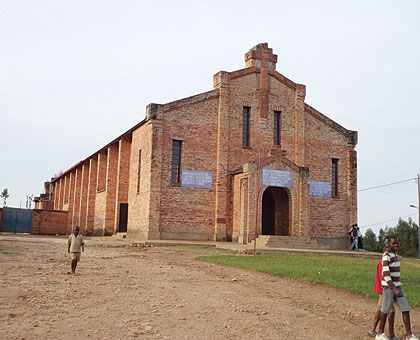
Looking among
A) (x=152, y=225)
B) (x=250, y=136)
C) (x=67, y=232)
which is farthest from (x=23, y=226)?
(x=250, y=136)

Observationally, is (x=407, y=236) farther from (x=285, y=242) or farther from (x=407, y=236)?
(x=285, y=242)

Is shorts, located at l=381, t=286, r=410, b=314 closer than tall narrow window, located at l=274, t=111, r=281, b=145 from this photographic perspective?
Yes

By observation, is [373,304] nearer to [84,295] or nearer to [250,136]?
[84,295]

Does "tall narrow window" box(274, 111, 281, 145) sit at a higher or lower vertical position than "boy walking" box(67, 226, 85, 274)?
higher

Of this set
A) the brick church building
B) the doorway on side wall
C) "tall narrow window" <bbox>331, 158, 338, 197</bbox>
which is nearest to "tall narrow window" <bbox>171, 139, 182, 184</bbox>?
the brick church building

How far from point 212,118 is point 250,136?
2725 mm

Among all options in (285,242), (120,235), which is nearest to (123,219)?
(120,235)

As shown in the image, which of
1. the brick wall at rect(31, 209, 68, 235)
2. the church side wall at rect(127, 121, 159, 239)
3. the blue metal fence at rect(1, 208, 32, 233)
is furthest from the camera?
the blue metal fence at rect(1, 208, 32, 233)

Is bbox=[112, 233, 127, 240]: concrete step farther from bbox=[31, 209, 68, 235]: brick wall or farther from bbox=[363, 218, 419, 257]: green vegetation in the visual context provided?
A: bbox=[363, 218, 419, 257]: green vegetation

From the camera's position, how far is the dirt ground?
6.49m

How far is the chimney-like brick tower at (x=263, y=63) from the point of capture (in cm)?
2792

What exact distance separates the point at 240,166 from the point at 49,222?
2500 centimetres

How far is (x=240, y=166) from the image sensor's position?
87.6 feet

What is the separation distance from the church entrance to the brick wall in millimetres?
24534
